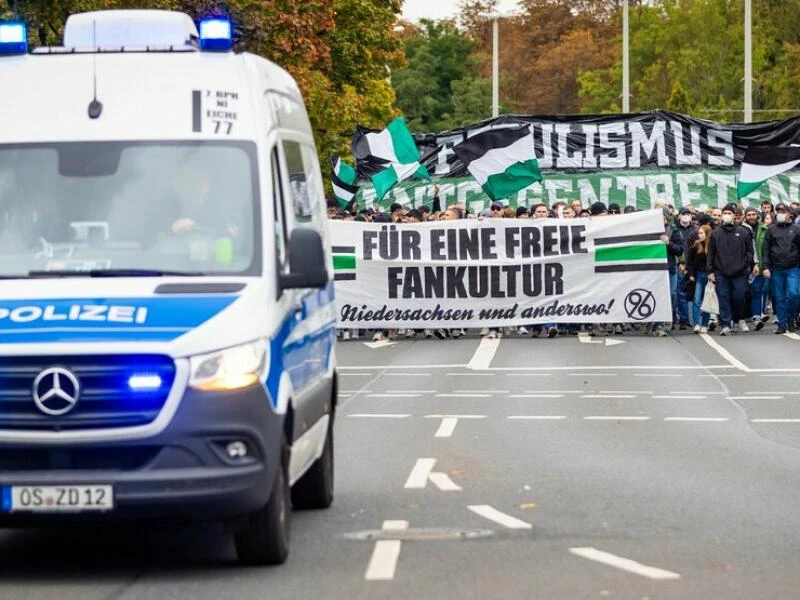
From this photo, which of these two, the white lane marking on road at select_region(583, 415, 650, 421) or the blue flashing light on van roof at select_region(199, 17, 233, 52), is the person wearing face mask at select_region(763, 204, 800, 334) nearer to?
the white lane marking on road at select_region(583, 415, 650, 421)

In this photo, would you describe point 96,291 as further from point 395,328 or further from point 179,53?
Answer: point 395,328

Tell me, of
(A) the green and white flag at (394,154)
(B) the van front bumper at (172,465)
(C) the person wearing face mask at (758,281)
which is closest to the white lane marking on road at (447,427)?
(B) the van front bumper at (172,465)

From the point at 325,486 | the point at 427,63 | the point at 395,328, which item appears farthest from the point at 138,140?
the point at 427,63

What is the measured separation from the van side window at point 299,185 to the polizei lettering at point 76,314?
1604 mm

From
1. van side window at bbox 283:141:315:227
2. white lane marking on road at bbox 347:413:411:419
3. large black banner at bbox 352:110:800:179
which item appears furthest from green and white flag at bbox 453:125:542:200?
van side window at bbox 283:141:315:227

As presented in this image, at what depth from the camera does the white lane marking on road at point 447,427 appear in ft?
55.4

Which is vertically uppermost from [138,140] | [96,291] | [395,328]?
[138,140]

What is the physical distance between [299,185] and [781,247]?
22.2 m

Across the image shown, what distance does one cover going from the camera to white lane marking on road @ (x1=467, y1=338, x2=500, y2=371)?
25766 millimetres

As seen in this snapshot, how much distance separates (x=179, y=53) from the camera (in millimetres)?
10367

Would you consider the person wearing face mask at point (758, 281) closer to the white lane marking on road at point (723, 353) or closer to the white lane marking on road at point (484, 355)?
the white lane marking on road at point (723, 353)

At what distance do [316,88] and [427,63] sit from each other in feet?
257

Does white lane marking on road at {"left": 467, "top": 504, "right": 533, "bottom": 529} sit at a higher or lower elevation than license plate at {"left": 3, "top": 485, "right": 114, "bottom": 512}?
lower

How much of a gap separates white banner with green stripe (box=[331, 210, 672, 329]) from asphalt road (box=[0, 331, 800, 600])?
33.0 ft
